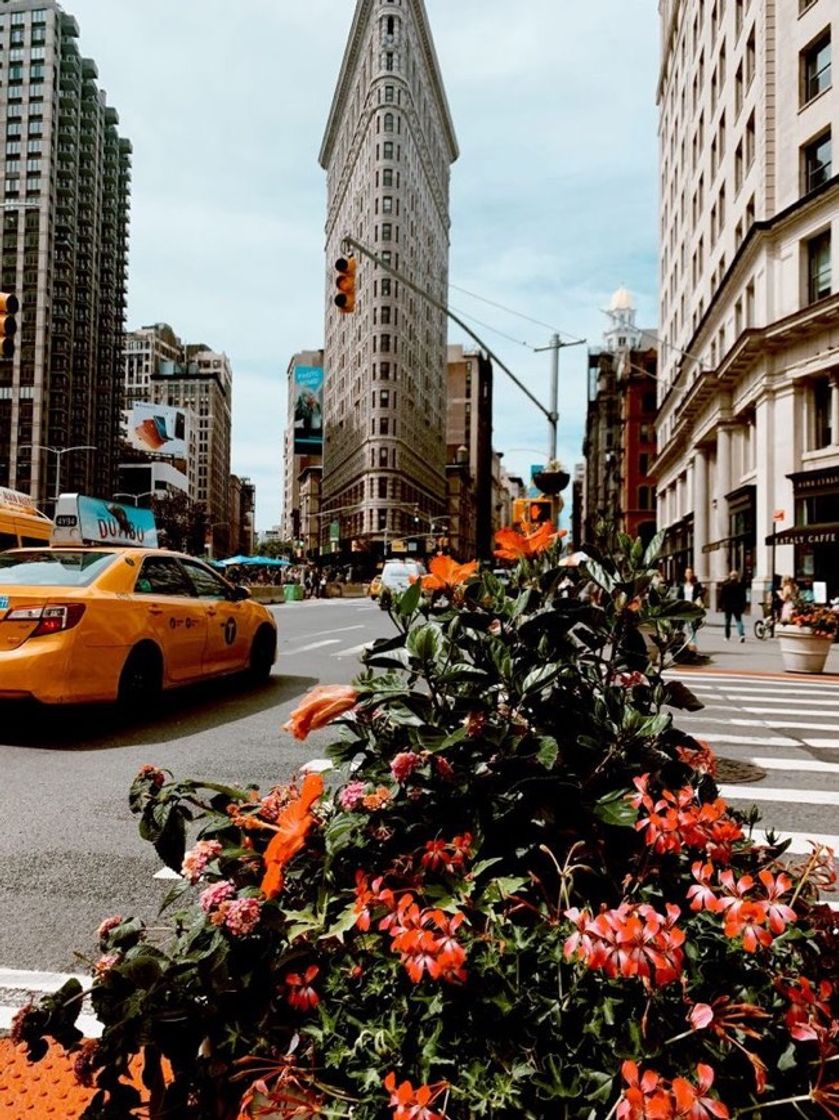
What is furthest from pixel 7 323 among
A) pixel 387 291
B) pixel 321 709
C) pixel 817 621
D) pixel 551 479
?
pixel 387 291

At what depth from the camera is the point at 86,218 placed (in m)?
131

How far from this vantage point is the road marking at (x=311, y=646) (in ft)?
49.4

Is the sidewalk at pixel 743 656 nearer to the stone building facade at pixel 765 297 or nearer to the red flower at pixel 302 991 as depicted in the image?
the stone building facade at pixel 765 297

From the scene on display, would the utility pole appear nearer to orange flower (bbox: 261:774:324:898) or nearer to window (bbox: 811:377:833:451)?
window (bbox: 811:377:833:451)

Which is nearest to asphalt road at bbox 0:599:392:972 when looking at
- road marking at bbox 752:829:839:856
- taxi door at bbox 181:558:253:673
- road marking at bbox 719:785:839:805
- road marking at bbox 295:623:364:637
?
taxi door at bbox 181:558:253:673

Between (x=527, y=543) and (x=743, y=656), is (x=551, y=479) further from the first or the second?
(x=527, y=543)

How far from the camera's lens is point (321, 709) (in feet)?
6.44

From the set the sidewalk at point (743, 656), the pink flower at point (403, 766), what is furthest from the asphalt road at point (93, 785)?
the sidewalk at point (743, 656)

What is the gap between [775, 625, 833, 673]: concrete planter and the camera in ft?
46.1

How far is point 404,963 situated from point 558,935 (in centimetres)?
31

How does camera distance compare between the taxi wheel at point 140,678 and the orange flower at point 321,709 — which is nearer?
the orange flower at point 321,709

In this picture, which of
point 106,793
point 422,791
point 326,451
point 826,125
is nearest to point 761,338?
point 826,125

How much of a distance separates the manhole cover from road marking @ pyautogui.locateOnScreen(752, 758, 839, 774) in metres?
0.17

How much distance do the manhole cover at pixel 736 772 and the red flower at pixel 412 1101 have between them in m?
5.30
